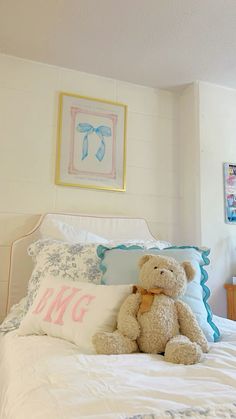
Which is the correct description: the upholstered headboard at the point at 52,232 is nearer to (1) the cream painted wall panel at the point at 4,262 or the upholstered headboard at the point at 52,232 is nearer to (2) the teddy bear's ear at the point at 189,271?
(1) the cream painted wall panel at the point at 4,262

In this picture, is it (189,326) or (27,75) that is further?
(27,75)

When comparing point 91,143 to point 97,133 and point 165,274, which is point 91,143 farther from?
point 165,274

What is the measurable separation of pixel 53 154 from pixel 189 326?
53.8 inches

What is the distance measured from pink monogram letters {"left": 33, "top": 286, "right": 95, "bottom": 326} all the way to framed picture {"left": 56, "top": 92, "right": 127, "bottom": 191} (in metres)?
0.99

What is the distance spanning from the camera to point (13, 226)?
190cm

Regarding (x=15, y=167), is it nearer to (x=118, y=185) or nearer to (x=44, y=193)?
(x=44, y=193)

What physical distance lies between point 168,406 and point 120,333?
16.2 inches

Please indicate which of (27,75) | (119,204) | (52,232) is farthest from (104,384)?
(27,75)

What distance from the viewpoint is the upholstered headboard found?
179 centimetres

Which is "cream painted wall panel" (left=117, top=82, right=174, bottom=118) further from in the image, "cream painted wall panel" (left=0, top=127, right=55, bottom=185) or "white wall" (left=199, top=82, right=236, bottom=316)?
"cream painted wall panel" (left=0, top=127, right=55, bottom=185)

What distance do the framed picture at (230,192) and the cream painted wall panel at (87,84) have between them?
904 mm

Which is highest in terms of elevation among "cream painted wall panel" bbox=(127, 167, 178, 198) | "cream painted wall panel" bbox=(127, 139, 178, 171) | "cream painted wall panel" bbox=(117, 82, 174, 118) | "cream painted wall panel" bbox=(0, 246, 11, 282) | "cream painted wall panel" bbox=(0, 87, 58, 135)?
"cream painted wall panel" bbox=(117, 82, 174, 118)

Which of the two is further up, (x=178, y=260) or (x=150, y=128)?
(x=150, y=128)

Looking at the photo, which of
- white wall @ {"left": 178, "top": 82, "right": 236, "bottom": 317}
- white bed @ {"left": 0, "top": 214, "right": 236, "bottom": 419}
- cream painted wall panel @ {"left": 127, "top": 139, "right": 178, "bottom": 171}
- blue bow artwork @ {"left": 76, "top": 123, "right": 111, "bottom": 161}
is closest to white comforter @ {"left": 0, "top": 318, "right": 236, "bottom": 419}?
white bed @ {"left": 0, "top": 214, "right": 236, "bottom": 419}
